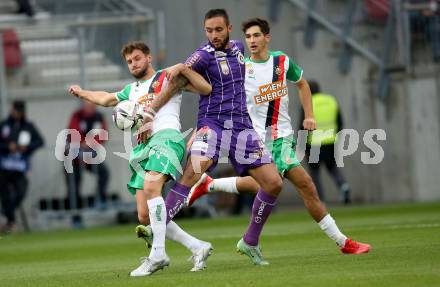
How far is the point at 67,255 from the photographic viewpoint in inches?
555

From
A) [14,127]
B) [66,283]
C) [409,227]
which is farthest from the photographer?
[14,127]

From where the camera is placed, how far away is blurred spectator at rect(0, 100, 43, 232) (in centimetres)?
2056

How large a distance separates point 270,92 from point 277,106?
5.8 inches

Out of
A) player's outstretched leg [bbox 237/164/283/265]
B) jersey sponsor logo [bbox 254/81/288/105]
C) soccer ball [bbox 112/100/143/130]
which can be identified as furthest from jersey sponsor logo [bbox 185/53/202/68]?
jersey sponsor logo [bbox 254/81/288/105]

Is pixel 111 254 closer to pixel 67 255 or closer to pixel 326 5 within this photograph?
pixel 67 255

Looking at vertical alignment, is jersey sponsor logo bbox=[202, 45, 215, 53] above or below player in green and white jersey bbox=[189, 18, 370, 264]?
above

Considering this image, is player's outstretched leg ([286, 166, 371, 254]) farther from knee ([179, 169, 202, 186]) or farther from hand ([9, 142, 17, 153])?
hand ([9, 142, 17, 153])

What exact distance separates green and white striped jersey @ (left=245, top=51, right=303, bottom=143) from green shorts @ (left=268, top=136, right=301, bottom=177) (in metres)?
0.08

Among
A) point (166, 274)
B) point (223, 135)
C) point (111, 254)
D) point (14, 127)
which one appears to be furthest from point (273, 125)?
point (14, 127)

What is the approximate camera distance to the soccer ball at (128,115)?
1020cm

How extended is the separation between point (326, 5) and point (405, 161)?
343 centimetres

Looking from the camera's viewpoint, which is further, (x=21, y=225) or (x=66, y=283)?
(x=21, y=225)

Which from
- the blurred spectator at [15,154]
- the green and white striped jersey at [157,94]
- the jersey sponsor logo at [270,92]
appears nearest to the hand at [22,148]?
the blurred spectator at [15,154]

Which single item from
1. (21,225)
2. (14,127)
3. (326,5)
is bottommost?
(21,225)
